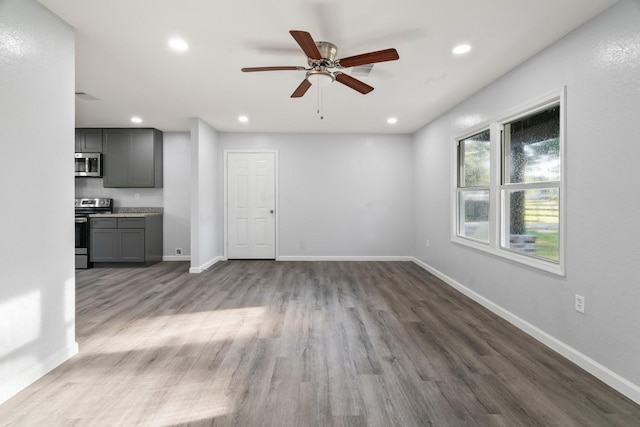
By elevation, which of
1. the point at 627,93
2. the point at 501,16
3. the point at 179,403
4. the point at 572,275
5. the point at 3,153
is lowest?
the point at 179,403

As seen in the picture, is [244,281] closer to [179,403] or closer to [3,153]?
[179,403]

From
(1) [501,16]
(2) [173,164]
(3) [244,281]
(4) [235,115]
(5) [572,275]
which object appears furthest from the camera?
(2) [173,164]

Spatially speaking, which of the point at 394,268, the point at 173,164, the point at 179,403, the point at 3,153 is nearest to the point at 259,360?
the point at 179,403

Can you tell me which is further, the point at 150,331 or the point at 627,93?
the point at 150,331

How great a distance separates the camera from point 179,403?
1810 mm

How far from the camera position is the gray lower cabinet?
5414mm

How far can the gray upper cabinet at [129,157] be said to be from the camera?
5.80 metres

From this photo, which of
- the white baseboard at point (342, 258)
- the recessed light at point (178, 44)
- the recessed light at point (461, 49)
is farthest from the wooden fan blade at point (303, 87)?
the white baseboard at point (342, 258)

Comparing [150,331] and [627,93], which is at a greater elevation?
[627,93]

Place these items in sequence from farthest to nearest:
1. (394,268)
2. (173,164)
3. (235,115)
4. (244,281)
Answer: (173,164) < (394,268) < (235,115) < (244,281)

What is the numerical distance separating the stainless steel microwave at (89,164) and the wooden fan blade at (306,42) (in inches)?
205

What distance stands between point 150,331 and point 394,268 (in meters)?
3.85

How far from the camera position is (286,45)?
2686 millimetres

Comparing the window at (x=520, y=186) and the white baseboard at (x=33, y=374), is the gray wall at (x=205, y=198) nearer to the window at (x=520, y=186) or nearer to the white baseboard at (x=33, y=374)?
the white baseboard at (x=33, y=374)
